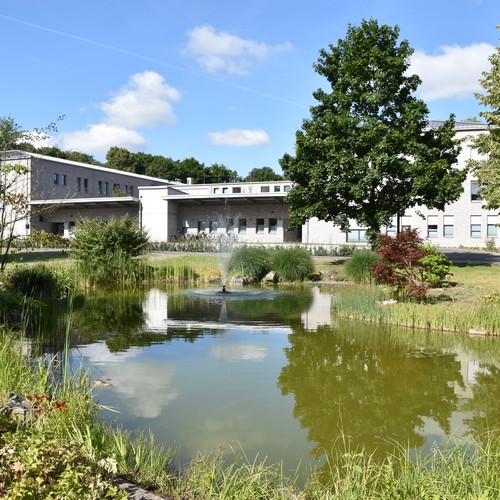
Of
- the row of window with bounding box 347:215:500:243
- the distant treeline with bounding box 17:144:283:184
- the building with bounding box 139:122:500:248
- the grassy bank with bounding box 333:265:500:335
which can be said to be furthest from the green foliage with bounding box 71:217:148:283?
the distant treeline with bounding box 17:144:283:184

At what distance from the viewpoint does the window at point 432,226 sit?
1698 inches

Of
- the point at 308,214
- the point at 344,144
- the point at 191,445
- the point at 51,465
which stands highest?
the point at 344,144

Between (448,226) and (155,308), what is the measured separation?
34.6 metres

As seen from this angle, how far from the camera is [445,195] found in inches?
923

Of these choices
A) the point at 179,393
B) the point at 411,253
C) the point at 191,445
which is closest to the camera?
the point at 191,445

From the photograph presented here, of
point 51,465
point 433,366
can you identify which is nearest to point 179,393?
point 51,465

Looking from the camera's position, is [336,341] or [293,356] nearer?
[293,356]

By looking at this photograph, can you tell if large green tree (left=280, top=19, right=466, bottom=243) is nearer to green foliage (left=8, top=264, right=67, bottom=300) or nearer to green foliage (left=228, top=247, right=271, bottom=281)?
green foliage (left=228, top=247, right=271, bottom=281)

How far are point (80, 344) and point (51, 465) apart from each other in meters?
6.50

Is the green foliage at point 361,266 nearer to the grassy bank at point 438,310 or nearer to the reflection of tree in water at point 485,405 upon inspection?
the grassy bank at point 438,310

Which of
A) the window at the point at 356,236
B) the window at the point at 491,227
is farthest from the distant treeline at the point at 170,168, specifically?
the window at the point at 491,227

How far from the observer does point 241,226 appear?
45688 millimetres

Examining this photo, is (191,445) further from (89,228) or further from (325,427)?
(89,228)

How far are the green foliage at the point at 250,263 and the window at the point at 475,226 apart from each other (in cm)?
2544
